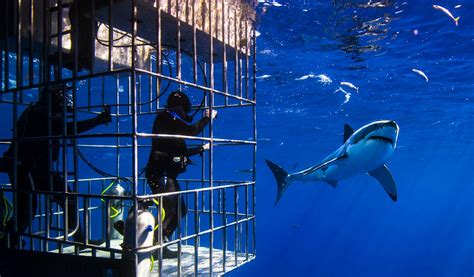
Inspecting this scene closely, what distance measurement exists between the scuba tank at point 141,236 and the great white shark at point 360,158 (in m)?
3.67

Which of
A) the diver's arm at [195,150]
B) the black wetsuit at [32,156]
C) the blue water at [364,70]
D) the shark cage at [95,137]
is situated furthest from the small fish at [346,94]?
the black wetsuit at [32,156]

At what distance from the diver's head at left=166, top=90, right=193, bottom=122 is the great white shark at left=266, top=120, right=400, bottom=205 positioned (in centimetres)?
256

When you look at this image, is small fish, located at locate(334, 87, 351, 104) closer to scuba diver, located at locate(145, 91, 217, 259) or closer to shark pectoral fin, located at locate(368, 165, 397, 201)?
shark pectoral fin, located at locate(368, 165, 397, 201)

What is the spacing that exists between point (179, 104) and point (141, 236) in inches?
97.2

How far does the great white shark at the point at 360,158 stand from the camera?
239 inches

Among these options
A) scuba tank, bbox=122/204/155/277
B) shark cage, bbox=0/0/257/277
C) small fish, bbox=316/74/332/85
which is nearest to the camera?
scuba tank, bbox=122/204/155/277

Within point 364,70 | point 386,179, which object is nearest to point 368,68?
point 364,70

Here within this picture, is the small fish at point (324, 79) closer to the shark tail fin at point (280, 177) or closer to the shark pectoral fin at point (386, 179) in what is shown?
the shark pectoral fin at point (386, 179)

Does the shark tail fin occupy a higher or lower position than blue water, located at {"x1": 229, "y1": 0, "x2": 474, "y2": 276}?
lower

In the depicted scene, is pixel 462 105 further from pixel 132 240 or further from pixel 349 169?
pixel 132 240

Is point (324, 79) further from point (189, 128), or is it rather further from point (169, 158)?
point (169, 158)

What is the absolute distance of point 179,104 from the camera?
5.91 metres

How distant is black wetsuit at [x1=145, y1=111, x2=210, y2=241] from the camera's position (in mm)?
5746

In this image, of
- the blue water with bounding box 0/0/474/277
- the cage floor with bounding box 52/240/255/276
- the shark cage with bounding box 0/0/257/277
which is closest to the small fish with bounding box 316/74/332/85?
the blue water with bounding box 0/0/474/277
